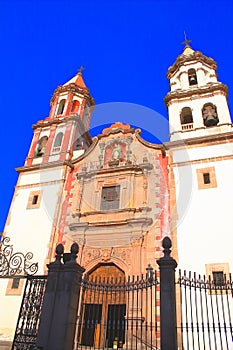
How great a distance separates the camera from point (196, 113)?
16406mm

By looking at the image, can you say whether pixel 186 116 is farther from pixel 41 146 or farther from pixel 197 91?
pixel 41 146

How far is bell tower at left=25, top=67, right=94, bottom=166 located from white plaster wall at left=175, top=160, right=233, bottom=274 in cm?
759

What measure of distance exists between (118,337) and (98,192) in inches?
264

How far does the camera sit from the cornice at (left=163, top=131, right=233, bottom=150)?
46.7 feet

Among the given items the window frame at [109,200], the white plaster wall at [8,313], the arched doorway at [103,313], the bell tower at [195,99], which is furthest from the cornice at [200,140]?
the white plaster wall at [8,313]

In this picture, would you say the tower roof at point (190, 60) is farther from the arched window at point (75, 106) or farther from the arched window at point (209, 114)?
the arched window at point (75, 106)

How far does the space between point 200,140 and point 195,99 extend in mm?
3818

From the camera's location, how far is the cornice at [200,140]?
14.2 meters

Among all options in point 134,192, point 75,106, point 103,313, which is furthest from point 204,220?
point 75,106

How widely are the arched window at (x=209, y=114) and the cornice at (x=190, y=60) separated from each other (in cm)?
421

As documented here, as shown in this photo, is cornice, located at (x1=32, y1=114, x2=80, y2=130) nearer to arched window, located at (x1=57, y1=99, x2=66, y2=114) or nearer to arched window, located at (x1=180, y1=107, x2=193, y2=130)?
arched window, located at (x1=57, y1=99, x2=66, y2=114)

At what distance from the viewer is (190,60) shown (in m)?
20.0

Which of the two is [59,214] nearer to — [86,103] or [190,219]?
[190,219]

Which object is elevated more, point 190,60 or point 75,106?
point 190,60
